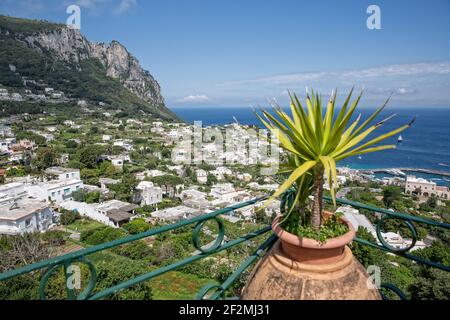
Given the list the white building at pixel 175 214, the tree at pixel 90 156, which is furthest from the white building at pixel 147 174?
the white building at pixel 175 214

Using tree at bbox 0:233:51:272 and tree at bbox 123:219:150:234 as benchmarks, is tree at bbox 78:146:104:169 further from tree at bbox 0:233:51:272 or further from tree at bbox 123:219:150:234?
tree at bbox 0:233:51:272

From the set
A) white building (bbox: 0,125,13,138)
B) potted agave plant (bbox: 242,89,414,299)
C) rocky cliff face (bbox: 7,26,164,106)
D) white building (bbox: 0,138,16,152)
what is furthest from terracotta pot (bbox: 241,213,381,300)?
rocky cliff face (bbox: 7,26,164,106)

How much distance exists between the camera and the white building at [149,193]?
29.4 m

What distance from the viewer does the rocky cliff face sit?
280 ft

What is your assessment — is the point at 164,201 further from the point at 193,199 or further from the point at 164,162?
the point at 164,162

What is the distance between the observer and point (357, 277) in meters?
1.42

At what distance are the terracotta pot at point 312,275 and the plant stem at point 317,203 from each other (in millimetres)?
133

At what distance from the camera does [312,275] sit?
4.50 feet

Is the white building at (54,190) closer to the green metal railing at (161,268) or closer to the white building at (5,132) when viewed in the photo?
the white building at (5,132)

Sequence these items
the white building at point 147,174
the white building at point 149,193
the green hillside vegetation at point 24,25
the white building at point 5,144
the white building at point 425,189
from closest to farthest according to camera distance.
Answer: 1. the white building at point 149,193
2. the white building at point 147,174
3. the white building at point 425,189
4. the white building at point 5,144
5. the green hillside vegetation at point 24,25

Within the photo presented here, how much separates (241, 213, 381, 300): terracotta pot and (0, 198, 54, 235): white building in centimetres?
2339

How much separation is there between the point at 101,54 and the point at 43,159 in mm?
82861

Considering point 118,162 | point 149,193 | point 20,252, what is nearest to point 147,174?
point 118,162

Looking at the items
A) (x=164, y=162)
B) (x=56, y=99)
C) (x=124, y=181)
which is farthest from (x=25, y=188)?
(x=56, y=99)
